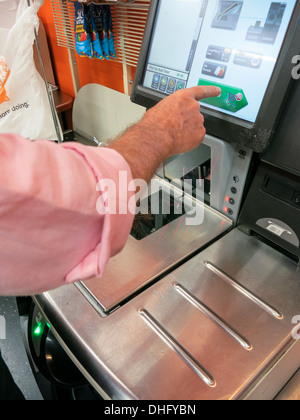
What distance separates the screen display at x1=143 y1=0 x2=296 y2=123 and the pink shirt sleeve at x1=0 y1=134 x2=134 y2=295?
1.19 feet

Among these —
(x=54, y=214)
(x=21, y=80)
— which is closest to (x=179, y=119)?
(x=54, y=214)

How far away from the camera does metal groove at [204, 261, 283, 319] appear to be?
0.63 metres

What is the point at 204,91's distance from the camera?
623 mm

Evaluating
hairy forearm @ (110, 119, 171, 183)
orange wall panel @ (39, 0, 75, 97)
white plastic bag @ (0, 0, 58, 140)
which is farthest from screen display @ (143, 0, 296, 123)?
orange wall panel @ (39, 0, 75, 97)

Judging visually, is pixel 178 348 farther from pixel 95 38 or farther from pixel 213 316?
pixel 95 38

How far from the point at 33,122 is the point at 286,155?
1.30 m

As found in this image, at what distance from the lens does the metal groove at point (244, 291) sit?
0.63m

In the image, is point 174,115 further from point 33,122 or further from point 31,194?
point 33,122

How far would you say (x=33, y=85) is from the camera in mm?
1452

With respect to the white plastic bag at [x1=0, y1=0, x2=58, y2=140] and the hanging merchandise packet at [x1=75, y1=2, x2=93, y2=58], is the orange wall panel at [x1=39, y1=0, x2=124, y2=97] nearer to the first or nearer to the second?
the hanging merchandise packet at [x1=75, y1=2, x2=93, y2=58]

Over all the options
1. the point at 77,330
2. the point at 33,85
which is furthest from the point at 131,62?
the point at 77,330

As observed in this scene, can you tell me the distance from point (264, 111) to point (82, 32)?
0.98 meters

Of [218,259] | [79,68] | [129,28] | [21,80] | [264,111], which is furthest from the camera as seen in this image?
[79,68]

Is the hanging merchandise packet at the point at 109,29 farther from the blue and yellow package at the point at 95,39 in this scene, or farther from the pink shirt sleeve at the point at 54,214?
the pink shirt sleeve at the point at 54,214
